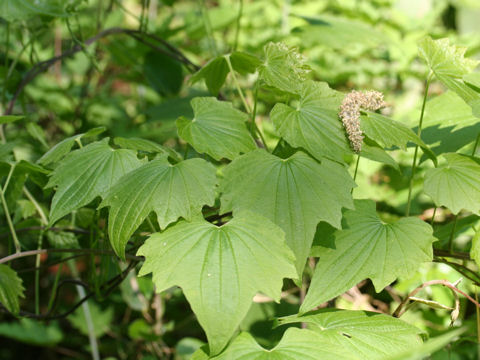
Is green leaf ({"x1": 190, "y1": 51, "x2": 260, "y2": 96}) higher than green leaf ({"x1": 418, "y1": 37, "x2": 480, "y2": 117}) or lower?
lower

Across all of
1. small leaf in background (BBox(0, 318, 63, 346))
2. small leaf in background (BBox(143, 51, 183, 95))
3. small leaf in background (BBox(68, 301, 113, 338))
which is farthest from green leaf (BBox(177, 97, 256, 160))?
small leaf in background (BBox(0, 318, 63, 346))

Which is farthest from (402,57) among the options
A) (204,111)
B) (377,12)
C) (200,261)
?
(200,261)

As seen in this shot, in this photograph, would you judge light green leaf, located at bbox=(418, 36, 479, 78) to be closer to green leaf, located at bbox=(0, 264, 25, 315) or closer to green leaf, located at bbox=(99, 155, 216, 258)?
green leaf, located at bbox=(99, 155, 216, 258)

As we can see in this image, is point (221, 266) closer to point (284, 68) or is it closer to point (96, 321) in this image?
point (284, 68)

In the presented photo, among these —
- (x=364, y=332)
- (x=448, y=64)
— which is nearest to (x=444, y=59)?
(x=448, y=64)

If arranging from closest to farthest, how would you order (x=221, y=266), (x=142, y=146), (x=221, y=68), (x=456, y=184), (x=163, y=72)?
(x=221, y=266), (x=456, y=184), (x=142, y=146), (x=221, y=68), (x=163, y=72)

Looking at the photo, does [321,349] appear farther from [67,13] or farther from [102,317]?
[102,317]
